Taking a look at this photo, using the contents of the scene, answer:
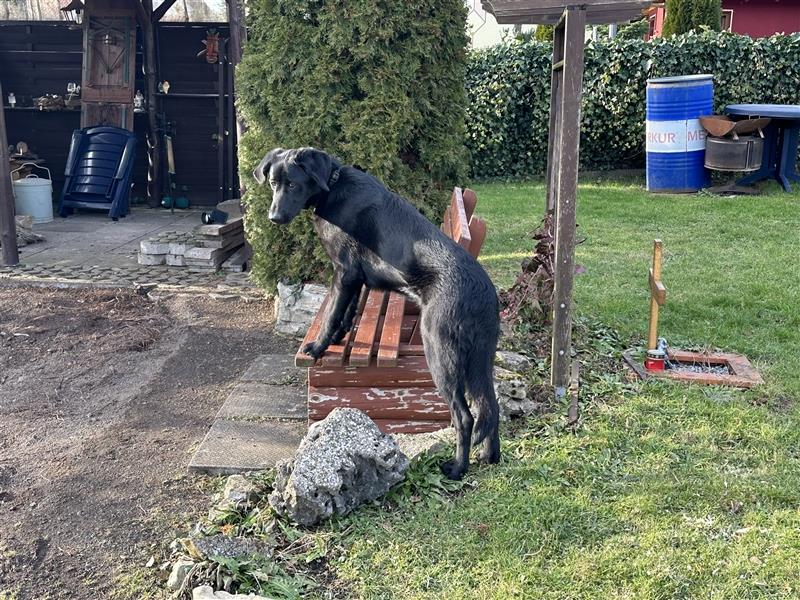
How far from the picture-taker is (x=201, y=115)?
9.97 m

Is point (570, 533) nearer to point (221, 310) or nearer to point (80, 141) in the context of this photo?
point (221, 310)

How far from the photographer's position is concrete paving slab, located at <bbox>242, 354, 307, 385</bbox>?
4.56m

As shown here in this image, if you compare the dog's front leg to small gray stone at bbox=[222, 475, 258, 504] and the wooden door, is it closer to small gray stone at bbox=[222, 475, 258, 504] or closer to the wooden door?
small gray stone at bbox=[222, 475, 258, 504]

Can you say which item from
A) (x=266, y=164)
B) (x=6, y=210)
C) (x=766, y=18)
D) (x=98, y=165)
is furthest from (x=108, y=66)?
(x=766, y=18)

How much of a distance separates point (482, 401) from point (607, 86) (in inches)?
377

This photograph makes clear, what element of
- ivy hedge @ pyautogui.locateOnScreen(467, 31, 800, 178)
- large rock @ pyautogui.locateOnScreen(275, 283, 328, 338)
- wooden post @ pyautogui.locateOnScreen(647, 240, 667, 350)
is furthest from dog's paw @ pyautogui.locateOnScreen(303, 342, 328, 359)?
ivy hedge @ pyautogui.locateOnScreen(467, 31, 800, 178)

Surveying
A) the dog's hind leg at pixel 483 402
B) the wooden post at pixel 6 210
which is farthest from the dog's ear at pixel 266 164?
the wooden post at pixel 6 210

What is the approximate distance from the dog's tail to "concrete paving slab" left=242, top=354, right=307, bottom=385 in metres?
1.62

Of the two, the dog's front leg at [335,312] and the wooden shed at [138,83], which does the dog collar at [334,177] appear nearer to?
the dog's front leg at [335,312]

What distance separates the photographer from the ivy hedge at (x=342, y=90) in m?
4.96

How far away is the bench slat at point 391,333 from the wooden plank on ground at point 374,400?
0.72 ft

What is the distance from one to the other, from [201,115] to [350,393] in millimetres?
7391

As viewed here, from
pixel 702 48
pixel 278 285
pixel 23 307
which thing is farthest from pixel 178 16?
pixel 702 48

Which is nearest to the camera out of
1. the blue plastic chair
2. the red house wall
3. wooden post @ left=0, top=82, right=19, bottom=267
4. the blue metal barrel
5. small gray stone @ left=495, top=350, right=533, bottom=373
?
small gray stone @ left=495, top=350, right=533, bottom=373
